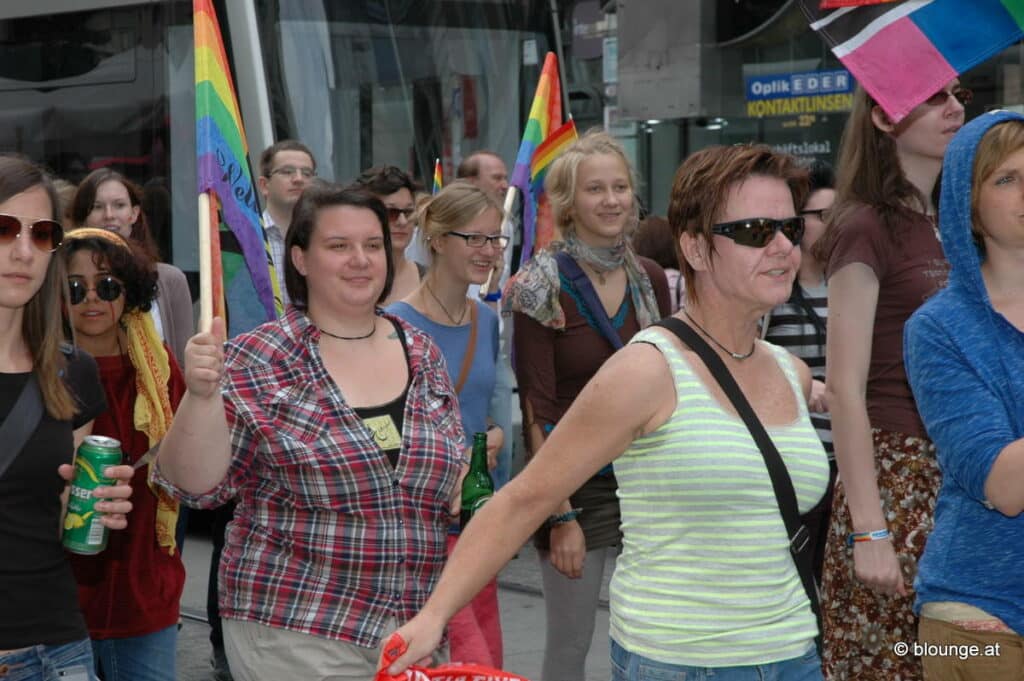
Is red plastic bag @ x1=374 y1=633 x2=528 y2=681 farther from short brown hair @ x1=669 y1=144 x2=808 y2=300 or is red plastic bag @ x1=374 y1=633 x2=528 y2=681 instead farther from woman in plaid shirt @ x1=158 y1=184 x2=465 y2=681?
woman in plaid shirt @ x1=158 y1=184 x2=465 y2=681

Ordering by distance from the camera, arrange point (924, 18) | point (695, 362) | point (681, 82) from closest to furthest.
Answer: point (695, 362) < point (924, 18) < point (681, 82)

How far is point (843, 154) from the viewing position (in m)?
4.57

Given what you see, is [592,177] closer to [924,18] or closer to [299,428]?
[924,18]

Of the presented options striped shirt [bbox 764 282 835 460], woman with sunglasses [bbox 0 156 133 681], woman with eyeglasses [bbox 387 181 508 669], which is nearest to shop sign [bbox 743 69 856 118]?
striped shirt [bbox 764 282 835 460]

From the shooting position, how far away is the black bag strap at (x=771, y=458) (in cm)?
319

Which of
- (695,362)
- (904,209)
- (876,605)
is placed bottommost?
(876,605)

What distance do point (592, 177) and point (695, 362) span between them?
2.65 meters

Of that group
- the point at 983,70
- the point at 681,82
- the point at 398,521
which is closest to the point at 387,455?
the point at 398,521

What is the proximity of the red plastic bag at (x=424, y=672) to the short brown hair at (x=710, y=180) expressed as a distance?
39.5 inches

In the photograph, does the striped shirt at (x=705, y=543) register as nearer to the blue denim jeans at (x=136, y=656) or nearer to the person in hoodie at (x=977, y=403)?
the person in hoodie at (x=977, y=403)

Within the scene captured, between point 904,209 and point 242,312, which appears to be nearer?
point 904,209

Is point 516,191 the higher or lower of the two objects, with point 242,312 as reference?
higher

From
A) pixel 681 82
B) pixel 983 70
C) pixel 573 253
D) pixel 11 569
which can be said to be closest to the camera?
pixel 11 569

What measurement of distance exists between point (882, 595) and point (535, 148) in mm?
4135
